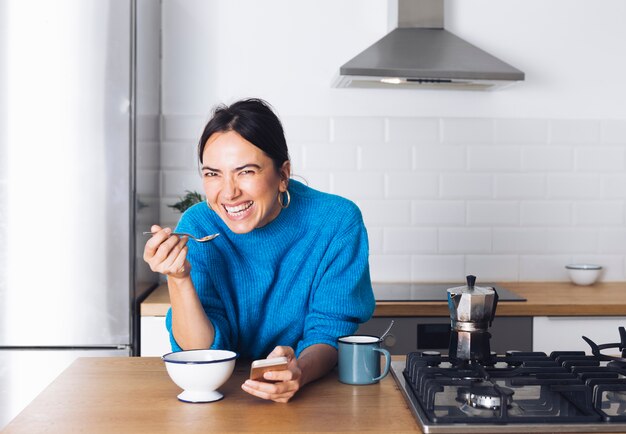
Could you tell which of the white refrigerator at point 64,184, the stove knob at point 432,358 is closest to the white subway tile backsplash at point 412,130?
the white refrigerator at point 64,184

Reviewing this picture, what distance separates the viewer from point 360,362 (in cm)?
155

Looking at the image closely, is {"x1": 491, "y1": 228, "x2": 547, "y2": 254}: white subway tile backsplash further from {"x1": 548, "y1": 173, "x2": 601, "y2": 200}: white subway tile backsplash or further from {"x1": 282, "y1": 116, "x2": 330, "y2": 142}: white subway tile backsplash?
{"x1": 282, "y1": 116, "x2": 330, "y2": 142}: white subway tile backsplash

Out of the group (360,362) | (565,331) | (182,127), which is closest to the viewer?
(360,362)

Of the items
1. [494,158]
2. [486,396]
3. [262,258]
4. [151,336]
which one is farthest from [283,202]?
[494,158]

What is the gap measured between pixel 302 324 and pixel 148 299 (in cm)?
112

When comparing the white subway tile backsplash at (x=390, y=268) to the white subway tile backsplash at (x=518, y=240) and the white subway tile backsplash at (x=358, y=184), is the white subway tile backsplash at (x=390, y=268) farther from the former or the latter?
the white subway tile backsplash at (x=518, y=240)

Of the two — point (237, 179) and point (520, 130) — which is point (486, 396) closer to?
point (237, 179)

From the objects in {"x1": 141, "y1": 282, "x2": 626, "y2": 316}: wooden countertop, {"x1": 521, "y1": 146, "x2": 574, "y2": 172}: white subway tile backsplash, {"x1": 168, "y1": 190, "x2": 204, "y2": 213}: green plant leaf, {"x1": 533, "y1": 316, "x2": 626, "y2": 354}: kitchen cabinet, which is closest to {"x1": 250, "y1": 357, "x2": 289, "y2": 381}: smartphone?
{"x1": 141, "y1": 282, "x2": 626, "y2": 316}: wooden countertop

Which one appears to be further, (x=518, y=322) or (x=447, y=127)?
(x=447, y=127)

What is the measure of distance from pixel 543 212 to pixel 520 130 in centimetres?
39

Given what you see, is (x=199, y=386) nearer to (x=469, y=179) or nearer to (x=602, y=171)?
(x=469, y=179)

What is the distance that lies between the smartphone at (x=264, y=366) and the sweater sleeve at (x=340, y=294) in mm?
310

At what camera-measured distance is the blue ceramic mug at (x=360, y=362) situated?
155 cm

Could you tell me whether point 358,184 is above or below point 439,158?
below
